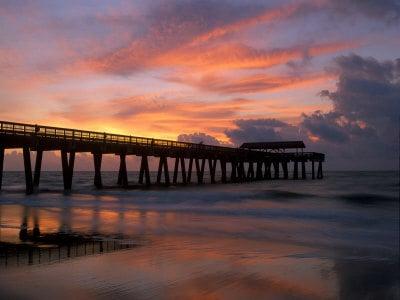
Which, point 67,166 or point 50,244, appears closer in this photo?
point 50,244

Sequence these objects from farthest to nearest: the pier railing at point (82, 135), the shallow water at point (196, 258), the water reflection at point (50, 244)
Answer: the pier railing at point (82, 135), the water reflection at point (50, 244), the shallow water at point (196, 258)

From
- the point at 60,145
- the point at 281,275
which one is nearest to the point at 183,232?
the point at 281,275

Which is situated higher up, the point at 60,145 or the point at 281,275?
the point at 60,145

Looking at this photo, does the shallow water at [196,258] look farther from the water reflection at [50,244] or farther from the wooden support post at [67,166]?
the wooden support post at [67,166]

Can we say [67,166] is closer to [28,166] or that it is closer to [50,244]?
[28,166]

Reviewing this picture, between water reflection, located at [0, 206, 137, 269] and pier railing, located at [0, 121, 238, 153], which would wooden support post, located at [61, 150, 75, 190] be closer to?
pier railing, located at [0, 121, 238, 153]

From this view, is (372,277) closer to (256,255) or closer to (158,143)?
(256,255)

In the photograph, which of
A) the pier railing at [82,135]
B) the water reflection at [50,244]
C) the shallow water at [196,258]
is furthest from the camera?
the pier railing at [82,135]

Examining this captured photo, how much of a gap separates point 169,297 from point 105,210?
13.8 meters

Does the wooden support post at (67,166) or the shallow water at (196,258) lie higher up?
the wooden support post at (67,166)

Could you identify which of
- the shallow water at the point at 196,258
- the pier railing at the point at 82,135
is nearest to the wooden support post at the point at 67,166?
the pier railing at the point at 82,135

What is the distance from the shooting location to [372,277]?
7.28 metres

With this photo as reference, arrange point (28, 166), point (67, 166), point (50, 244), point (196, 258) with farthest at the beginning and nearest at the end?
point (67, 166), point (28, 166), point (50, 244), point (196, 258)

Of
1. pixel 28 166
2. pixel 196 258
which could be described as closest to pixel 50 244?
pixel 196 258
